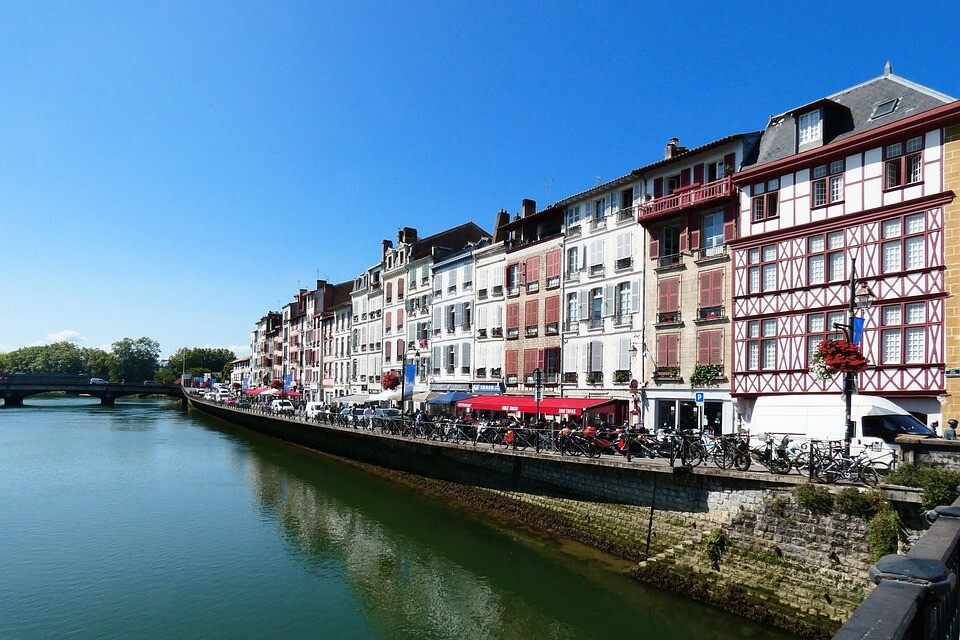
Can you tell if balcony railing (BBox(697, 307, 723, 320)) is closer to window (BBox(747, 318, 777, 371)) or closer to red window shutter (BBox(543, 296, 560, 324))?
window (BBox(747, 318, 777, 371))

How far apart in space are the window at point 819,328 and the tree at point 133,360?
528 feet

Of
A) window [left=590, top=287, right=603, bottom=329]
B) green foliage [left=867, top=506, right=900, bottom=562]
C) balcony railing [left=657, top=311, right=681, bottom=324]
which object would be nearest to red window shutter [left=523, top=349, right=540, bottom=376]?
window [left=590, top=287, right=603, bottom=329]

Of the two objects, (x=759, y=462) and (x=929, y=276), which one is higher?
(x=929, y=276)

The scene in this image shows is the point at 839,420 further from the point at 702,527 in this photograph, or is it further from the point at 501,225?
the point at 501,225

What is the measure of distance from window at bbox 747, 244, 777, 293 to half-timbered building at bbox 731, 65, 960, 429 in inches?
1.6

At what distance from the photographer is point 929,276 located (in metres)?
20.4

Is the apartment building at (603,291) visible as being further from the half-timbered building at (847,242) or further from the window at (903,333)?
the window at (903,333)

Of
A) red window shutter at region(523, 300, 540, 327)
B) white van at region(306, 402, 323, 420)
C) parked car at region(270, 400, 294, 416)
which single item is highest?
red window shutter at region(523, 300, 540, 327)

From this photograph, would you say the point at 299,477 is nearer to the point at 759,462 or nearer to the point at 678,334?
the point at 678,334

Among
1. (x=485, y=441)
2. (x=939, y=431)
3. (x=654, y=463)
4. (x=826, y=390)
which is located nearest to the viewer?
(x=654, y=463)

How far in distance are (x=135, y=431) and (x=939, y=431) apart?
63.8 metres

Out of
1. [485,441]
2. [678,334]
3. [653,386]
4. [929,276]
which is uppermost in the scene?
[929,276]

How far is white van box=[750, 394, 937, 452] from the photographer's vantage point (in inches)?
649

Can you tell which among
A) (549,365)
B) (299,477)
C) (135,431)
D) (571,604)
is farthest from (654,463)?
(135,431)
